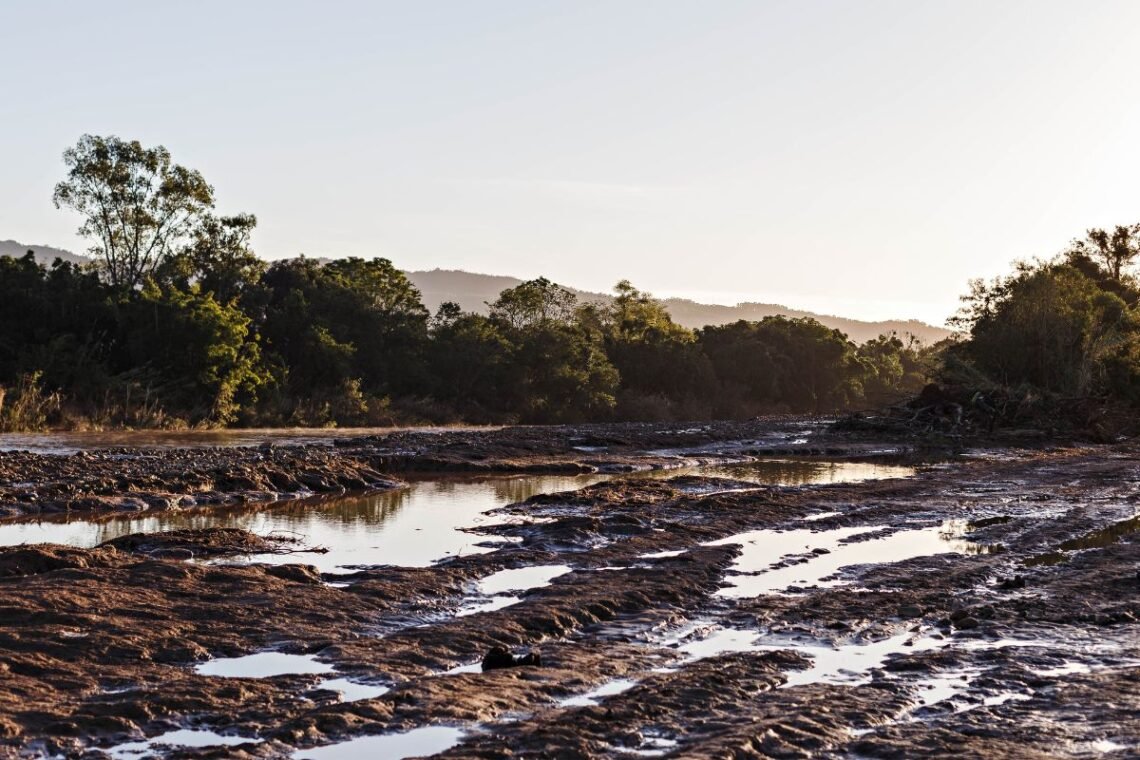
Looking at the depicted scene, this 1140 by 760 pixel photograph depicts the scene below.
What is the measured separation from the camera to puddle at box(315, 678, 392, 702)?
7363 millimetres

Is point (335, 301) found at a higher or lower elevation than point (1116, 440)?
higher

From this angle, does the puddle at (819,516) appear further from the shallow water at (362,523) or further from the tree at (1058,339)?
the tree at (1058,339)

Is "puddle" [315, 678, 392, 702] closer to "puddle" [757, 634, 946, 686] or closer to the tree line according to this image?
"puddle" [757, 634, 946, 686]

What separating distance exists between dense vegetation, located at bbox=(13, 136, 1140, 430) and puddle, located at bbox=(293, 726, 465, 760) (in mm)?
30090

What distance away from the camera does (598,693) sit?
24.6 ft

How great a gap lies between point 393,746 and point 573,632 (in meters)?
3.16

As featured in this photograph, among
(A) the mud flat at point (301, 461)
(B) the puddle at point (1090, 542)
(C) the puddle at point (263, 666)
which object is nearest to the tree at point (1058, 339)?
(A) the mud flat at point (301, 461)

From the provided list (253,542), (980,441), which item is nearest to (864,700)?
(253,542)

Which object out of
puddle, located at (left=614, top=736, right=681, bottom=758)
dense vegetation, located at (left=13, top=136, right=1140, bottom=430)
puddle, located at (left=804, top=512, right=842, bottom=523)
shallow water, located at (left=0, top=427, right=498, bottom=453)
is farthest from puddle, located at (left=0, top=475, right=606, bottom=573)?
dense vegetation, located at (left=13, top=136, right=1140, bottom=430)

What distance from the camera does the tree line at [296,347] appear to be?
4088 cm

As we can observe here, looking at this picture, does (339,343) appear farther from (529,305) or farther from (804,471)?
(804,471)

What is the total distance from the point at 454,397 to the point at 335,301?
7.38m

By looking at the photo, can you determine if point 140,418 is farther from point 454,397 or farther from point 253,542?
point 253,542

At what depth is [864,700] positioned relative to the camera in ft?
24.1
